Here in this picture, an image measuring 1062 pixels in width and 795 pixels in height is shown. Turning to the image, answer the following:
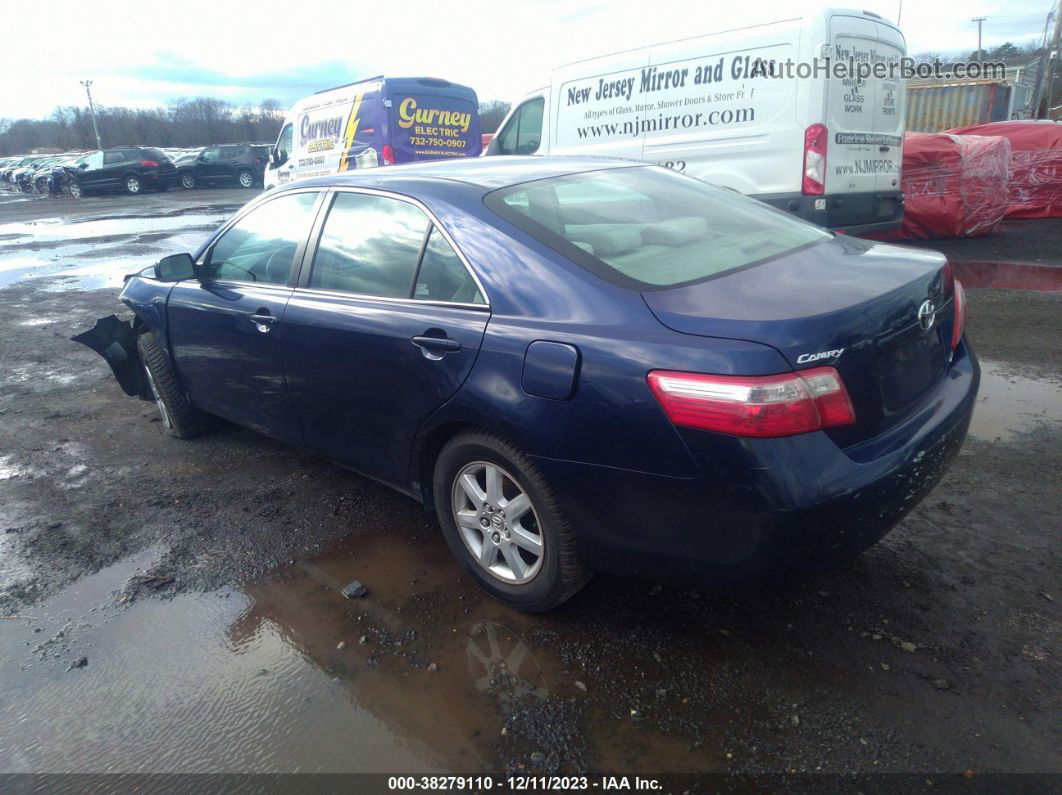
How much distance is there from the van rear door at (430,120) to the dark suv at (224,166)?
68.0 ft

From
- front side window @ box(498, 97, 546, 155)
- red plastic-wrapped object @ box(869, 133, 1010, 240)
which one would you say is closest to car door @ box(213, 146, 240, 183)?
front side window @ box(498, 97, 546, 155)

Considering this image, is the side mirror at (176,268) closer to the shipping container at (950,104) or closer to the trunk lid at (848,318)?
the trunk lid at (848,318)

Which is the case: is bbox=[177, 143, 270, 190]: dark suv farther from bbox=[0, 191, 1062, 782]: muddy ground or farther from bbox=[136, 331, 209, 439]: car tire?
bbox=[0, 191, 1062, 782]: muddy ground

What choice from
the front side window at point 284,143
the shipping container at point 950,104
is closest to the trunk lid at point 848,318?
the front side window at point 284,143

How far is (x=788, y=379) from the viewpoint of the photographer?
2100mm

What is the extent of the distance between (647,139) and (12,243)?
14183 millimetres

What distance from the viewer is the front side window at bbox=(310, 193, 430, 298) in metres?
3.07

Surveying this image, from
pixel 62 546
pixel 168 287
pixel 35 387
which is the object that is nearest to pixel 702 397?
pixel 62 546

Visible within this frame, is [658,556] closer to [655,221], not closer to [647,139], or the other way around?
[655,221]

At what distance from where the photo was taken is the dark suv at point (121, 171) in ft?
97.3

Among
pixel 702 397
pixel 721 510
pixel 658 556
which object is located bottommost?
pixel 658 556

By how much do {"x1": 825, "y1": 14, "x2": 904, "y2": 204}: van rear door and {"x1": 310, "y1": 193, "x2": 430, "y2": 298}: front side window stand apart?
5.72 meters

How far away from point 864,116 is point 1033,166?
21.6ft

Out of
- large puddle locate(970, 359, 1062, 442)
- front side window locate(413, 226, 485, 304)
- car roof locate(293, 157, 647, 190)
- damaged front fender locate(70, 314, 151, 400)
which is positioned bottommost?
large puddle locate(970, 359, 1062, 442)
